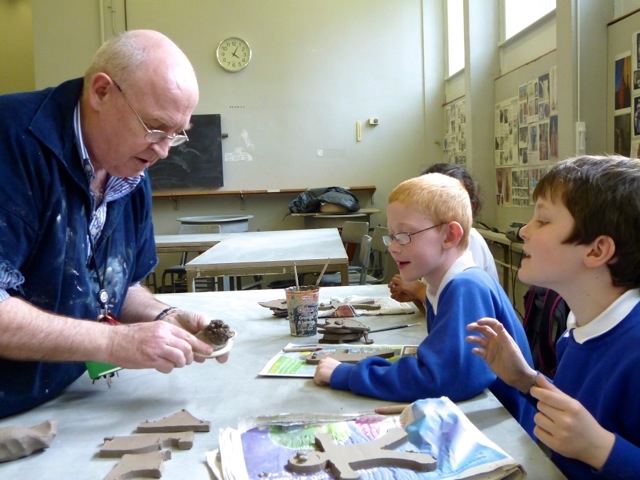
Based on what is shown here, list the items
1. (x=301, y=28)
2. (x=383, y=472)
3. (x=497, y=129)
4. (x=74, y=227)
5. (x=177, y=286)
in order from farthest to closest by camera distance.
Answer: (x=301, y=28)
(x=177, y=286)
(x=497, y=129)
(x=74, y=227)
(x=383, y=472)

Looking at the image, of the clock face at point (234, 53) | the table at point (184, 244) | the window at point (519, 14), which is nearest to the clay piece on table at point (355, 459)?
the table at point (184, 244)

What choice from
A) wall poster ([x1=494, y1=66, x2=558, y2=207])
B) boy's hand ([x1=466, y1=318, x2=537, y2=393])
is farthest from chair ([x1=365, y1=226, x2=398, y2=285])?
boy's hand ([x1=466, y1=318, x2=537, y2=393])

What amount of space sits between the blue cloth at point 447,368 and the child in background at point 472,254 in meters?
0.31

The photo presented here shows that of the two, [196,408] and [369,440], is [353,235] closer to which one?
[196,408]

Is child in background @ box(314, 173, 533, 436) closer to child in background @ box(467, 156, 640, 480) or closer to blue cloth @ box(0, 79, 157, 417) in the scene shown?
child in background @ box(467, 156, 640, 480)

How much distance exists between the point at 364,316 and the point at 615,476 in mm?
1098

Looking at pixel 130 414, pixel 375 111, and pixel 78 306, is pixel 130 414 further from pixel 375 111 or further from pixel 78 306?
pixel 375 111

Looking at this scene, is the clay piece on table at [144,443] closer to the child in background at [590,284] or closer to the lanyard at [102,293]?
the lanyard at [102,293]

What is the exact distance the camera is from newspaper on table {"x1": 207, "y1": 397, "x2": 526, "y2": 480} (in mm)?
873

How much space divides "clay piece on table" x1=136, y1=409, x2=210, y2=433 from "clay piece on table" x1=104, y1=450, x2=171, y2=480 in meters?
0.10

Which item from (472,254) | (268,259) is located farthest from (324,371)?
(268,259)

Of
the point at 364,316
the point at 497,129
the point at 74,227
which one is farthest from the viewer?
the point at 497,129

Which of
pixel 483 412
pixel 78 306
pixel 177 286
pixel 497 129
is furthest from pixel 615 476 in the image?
pixel 177 286

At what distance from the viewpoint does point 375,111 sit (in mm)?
7383
